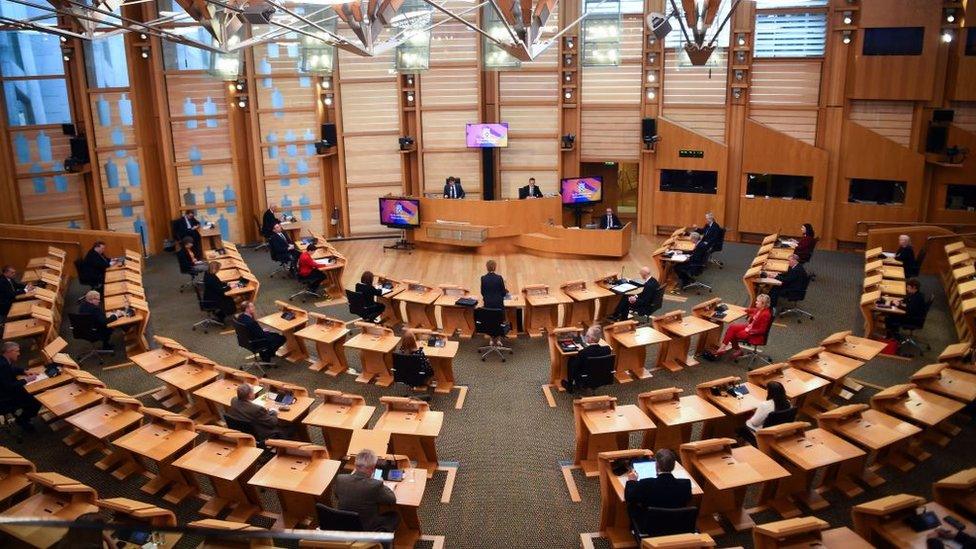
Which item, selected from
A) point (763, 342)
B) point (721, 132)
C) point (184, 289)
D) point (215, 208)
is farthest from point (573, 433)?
point (215, 208)

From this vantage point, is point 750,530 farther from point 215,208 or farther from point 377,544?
point 215,208

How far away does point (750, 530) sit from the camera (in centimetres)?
755

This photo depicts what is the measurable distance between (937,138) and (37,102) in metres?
20.9

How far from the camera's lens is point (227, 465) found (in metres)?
7.50

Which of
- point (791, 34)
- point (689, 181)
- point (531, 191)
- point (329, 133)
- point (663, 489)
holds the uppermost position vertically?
point (791, 34)

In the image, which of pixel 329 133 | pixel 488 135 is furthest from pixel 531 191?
pixel 329 133

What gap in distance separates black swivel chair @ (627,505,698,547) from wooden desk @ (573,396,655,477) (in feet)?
5.09

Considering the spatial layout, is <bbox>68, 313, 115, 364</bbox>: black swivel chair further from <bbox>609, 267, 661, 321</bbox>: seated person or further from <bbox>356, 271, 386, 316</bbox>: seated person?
<bbox>609, 267, 661, 321</bbox>: seated person

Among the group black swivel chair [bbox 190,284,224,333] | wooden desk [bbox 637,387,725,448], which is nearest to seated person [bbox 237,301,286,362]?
black swivel chair [bbox 190,284,224,333]

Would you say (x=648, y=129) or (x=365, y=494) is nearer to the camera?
(x=365, y=494)

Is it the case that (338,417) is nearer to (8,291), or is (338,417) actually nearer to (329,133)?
(8,291)

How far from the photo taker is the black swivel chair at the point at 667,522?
6.48 m

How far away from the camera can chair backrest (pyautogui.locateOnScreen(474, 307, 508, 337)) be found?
11.7 metres

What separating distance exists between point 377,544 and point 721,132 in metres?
16.6
